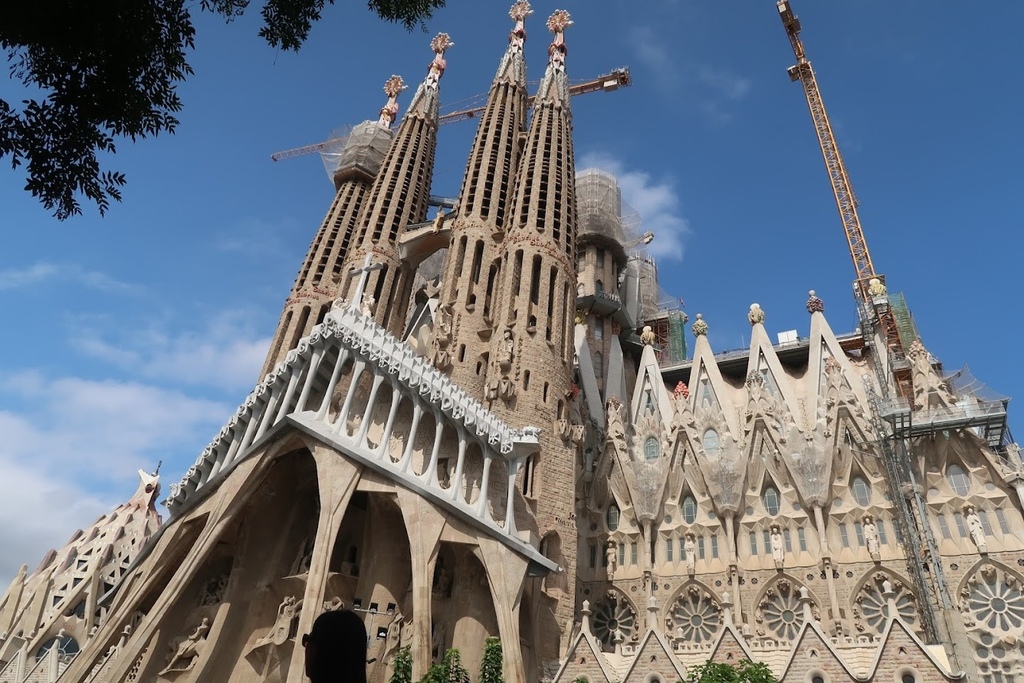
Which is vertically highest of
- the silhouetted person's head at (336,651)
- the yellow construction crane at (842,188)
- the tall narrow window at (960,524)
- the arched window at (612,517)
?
the yellow construction crane at (842,188)

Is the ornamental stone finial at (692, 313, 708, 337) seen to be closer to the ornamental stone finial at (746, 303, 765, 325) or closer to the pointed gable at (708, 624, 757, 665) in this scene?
the ornamental stone finial at (746, 303, 765, 325)

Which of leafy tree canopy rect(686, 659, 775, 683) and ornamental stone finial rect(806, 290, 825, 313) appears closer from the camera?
leafy tree canopy rect(686, 659, 775, 683)

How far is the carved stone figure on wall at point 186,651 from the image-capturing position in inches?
713

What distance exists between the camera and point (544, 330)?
22.6 metres

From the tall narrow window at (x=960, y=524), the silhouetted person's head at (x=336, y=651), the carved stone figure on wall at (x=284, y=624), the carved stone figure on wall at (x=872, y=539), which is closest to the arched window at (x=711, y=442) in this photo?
the carved stone figure on wall at (x=872, y=539)

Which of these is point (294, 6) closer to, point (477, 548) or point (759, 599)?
point (477, 548)

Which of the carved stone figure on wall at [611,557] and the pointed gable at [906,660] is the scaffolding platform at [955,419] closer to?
the pointed gable at [906,660]

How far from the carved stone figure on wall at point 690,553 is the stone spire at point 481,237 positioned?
29.4 ft

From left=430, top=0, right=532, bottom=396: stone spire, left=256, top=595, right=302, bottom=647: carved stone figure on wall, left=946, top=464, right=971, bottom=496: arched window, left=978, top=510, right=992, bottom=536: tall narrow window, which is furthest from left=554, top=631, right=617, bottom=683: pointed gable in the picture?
left=946, top=464, right=971, bottom=496: arched window

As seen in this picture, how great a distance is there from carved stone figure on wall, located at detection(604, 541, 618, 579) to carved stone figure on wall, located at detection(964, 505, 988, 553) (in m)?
10.8

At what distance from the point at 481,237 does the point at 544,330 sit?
539 cm

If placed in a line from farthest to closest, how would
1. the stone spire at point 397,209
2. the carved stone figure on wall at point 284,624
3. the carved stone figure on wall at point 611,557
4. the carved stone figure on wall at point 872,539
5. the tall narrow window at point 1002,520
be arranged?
the stone spire at point 397,209 < the carved stone figure on wall at point 611,557 < the carved stone figure on wall at point 872,539 < the tall narrow window at point 1002,520 < the carved stone figure on wall at point 284,624

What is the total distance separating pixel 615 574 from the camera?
2395 centimetres

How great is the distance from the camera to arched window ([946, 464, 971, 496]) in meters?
21.4
